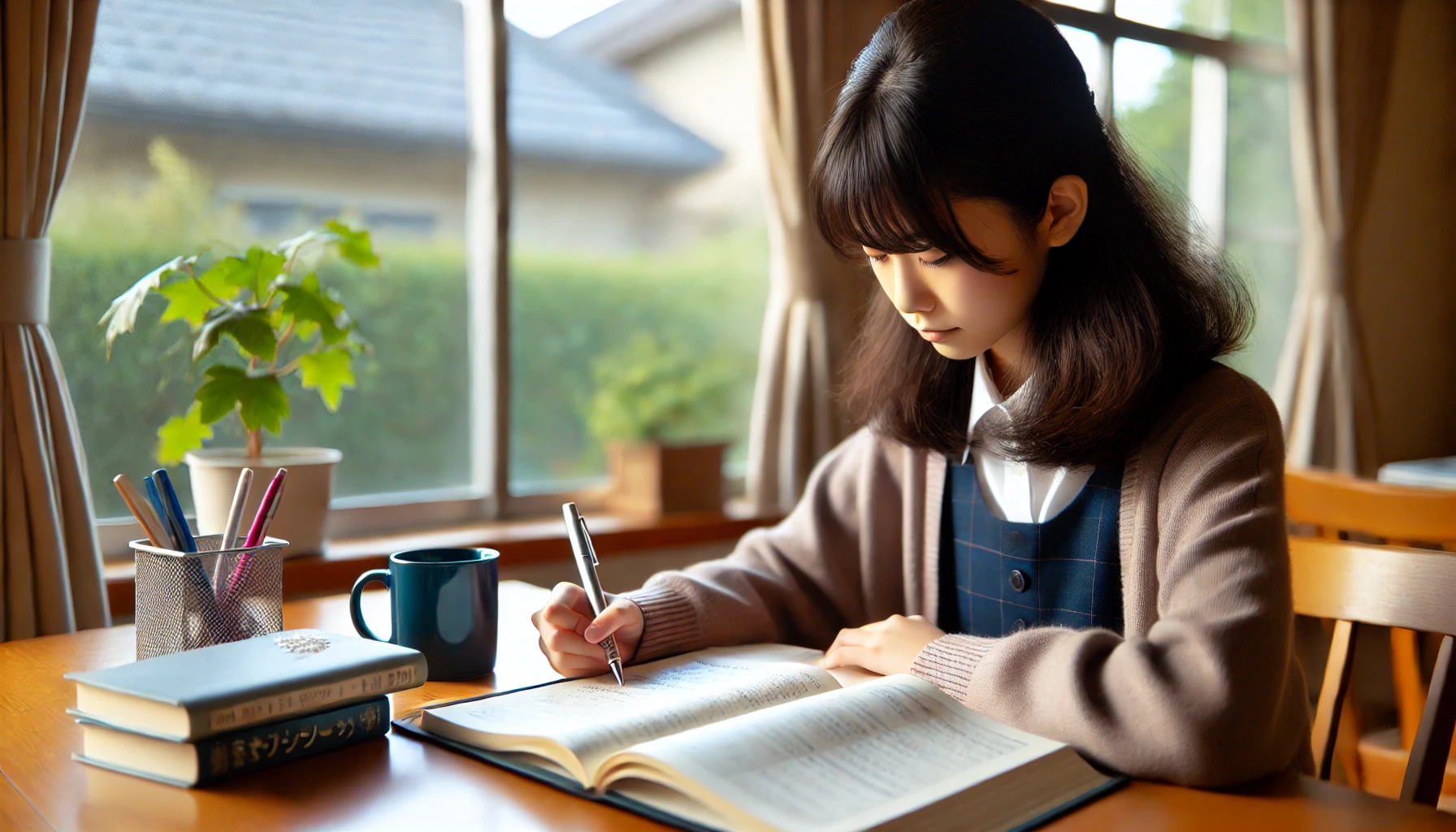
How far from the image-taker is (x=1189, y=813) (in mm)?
728

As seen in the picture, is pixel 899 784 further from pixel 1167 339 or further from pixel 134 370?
pixel 134 370

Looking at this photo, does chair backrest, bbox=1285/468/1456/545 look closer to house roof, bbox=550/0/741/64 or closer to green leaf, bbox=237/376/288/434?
green leaf, bbox=237/376/288/434

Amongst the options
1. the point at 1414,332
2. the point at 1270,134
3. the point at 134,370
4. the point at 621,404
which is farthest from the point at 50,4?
the point at 1414,332

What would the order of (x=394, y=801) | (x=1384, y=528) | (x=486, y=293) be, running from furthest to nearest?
1. (x=486, y=293)
2. (x=1384, y=528)
3. (x=394, y=801)

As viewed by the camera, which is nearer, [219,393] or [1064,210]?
[1064,210]

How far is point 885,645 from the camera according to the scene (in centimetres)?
99

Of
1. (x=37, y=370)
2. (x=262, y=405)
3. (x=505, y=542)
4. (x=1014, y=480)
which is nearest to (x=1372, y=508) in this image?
(x=1014, y=480)

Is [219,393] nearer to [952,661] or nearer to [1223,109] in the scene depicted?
[952,661]

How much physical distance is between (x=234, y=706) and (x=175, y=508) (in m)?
0.33

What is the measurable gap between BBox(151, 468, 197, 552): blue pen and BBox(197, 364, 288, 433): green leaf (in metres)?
0.56

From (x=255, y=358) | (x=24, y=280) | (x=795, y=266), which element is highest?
(x=795, y=266)

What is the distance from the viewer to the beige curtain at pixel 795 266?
2.50 meters

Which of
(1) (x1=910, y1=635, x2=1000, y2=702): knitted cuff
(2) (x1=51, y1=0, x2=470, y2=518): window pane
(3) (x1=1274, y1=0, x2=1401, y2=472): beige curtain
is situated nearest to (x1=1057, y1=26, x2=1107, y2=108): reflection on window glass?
(3) (x1=1274, y1=0, x2=1401, y2=472): beige curtain

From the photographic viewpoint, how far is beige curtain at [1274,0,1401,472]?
3846 millimetres
